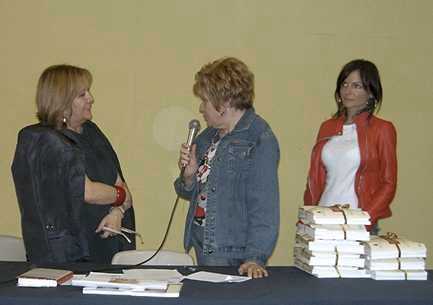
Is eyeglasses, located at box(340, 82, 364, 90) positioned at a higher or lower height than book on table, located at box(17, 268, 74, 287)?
higher

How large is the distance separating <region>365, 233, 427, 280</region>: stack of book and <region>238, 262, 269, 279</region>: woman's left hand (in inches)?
16.1

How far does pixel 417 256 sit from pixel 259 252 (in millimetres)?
616

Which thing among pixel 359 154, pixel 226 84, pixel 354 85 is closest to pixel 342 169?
pixel 359 154

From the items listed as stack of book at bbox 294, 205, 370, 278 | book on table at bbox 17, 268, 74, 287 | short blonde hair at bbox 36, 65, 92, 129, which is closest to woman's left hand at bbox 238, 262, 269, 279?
stack of book at bbox 294, 205, 370, 278

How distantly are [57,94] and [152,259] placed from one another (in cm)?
87

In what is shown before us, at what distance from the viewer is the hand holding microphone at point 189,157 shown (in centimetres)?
267

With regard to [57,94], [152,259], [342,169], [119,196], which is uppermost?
[57,94]

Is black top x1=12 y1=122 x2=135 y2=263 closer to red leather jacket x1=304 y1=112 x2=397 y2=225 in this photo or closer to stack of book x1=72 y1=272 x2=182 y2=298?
stack of book x1=72 y1=272 x2=182 y2=298

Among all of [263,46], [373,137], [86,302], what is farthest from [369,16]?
[86,302]

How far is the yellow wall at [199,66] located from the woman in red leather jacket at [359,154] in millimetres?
919

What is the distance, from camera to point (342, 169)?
3.25 m

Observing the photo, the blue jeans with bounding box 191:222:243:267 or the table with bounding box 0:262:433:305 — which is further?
the blue jeans with bounding box 191:222:243:267

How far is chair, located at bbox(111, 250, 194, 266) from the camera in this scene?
2783 mm

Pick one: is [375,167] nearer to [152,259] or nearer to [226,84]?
[226,84]
